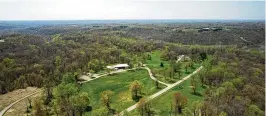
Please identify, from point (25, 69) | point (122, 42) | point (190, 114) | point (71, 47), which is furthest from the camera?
point (122, 42)

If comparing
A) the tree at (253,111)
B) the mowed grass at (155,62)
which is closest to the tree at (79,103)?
the tree at (253,111)

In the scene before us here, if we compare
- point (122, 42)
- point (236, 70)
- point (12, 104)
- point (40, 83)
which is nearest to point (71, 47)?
point (122, 42)

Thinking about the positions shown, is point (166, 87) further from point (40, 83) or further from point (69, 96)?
point (40, 83)

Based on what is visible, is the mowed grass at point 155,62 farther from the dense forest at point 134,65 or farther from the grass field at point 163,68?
→ the dense forest at point 134,65

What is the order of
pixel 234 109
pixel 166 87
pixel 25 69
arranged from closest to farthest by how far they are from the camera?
pixel 234 109, pixel 166 87, pixel 25 69

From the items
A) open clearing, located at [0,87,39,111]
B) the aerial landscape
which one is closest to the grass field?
the aerial landscape
